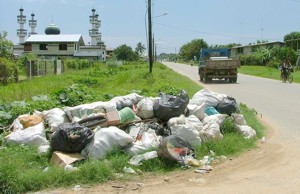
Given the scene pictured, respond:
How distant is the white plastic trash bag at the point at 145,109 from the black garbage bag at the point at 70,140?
187 centimetres

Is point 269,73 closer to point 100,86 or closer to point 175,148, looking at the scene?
point 100,86

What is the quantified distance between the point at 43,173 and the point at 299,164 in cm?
403

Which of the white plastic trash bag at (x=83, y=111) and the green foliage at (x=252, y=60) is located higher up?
the green foliage at (x=252, y=60)

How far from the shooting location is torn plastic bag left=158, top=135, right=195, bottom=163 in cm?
626

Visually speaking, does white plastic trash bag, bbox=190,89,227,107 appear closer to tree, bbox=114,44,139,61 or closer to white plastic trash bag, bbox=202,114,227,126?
white plastic trash bag, bbox=202,114,227,126

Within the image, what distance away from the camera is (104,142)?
653cm

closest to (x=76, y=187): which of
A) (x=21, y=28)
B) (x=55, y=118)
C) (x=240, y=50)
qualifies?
(x=55, y=118)

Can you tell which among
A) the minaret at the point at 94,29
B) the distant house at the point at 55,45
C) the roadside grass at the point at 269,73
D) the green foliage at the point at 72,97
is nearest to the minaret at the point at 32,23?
the minaret at the point at 94,29

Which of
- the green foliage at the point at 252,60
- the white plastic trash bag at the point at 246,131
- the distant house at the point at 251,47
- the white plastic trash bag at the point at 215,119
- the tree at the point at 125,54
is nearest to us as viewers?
the white plastic trash bag at the point at 215,119

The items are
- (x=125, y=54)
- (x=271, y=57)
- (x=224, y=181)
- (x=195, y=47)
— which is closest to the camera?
(x=224, y=181)

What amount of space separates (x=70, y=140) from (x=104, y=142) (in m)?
0.54

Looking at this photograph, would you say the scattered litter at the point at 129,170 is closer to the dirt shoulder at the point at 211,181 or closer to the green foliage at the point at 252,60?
the dirt shoulder at the point at 211,181

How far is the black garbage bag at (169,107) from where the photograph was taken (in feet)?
26.5

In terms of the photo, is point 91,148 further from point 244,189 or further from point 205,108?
point 205,108
